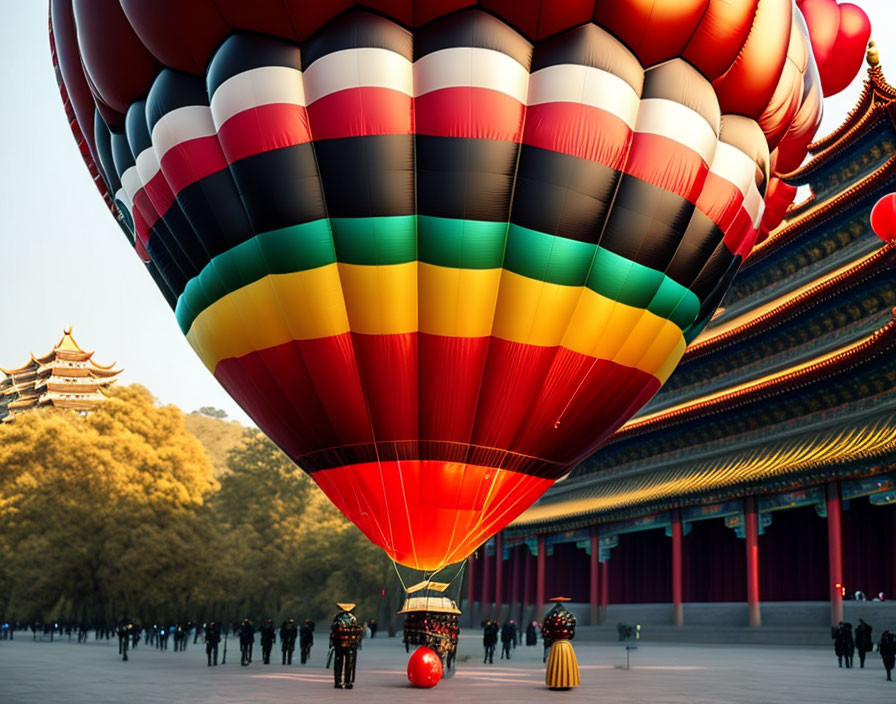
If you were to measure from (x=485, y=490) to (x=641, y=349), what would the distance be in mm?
3293

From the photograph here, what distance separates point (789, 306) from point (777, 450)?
201 inches

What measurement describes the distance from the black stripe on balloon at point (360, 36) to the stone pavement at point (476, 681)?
31.4 ft

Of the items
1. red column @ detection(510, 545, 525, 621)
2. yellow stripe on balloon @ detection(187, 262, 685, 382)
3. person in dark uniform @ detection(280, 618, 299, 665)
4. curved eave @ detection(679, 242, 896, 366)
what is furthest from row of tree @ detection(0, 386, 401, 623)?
yellow stripe on balloon @ detection(187, 262, 685, 382)

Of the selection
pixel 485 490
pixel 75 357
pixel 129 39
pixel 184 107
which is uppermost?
pixel 75 357

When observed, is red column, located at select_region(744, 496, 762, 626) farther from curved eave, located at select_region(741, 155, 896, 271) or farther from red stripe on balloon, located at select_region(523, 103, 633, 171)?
red stripe on balloon, located at select_region(523, 103, 633, 171)

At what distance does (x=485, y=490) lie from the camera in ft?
51.8

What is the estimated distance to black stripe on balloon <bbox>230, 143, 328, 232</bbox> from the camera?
14.5 meters

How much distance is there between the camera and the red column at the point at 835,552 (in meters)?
31.2

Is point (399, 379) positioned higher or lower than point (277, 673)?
higher

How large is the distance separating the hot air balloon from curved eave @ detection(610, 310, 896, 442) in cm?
1619

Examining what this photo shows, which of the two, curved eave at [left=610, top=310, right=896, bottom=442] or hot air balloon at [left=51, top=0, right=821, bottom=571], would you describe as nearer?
hot air balloon at [left=51, top=0, right=821, bottom=571]

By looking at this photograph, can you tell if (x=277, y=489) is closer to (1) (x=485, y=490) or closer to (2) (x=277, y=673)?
(2) (x=277, y=673)

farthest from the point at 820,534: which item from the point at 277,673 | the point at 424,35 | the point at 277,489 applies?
the point at 277,489

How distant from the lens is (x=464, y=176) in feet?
46.9
